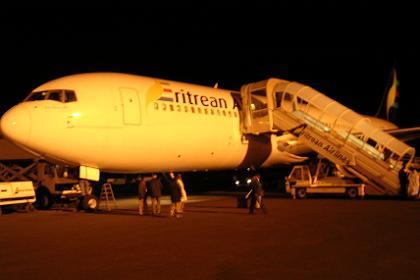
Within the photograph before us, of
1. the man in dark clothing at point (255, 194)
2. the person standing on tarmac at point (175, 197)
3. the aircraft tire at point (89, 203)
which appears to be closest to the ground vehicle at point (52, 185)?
the aircraft tire at point (89, 203)

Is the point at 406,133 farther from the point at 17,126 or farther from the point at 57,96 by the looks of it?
the point at 17,126

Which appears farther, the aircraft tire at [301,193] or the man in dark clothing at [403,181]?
the aircraft tire at [301,193]

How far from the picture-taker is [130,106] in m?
14.9

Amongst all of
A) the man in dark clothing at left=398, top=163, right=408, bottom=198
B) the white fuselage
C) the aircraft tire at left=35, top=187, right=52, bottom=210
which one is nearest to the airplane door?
the white fuselage

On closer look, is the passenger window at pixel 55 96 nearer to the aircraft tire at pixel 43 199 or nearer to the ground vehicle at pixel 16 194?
the ground vehicle at pixel 16 194

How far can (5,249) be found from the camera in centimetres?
924

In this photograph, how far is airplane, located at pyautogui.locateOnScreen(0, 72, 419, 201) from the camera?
13.6 meters

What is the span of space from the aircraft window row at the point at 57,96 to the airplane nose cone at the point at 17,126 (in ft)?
3.67

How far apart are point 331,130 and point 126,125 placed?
8.43 meters

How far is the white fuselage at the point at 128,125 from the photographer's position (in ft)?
44.7

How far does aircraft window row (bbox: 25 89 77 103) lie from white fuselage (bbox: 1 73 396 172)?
6 centimetres

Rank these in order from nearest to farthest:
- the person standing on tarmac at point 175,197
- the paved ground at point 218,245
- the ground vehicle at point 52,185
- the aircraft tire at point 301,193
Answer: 1. the paved ground at point 218,245
2. the person standing on tarmac at point 175,197
3. the ground vehicle at point 52,185
4. the aircraft tire at point 301,193

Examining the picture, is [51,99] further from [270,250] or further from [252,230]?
[270,250]

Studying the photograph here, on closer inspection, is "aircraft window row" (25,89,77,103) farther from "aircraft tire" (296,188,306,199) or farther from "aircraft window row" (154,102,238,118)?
"aircraft tire" (296,188,306,199)
